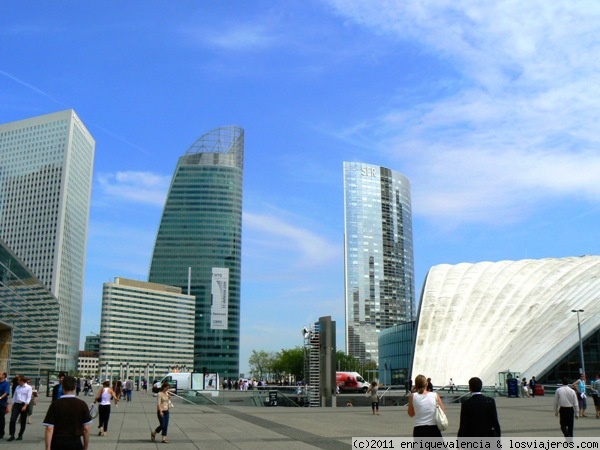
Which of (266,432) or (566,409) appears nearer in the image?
(566,409)

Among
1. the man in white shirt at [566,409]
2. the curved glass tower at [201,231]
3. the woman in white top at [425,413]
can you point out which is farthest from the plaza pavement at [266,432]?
the curved glass tower at [201,231]

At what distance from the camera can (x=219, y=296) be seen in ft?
612

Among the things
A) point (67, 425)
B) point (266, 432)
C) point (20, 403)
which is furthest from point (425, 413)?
point (20, 403)

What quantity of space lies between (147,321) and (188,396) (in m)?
Result: 164

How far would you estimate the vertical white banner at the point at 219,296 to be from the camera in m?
184

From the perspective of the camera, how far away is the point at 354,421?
73.4ft

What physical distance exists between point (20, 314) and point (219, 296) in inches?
5039

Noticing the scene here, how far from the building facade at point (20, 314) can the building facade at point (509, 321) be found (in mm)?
34952

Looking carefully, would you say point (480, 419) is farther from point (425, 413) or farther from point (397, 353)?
point (397, 353)

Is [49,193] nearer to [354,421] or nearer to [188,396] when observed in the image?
[188,396]

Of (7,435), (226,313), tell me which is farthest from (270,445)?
(226,313)

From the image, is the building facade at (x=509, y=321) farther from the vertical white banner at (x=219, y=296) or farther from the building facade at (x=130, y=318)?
the building facade at (x=130, y=318)

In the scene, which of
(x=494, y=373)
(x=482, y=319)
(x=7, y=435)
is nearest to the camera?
(x=7, y=435)

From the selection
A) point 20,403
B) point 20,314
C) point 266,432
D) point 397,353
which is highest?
point 20,314
